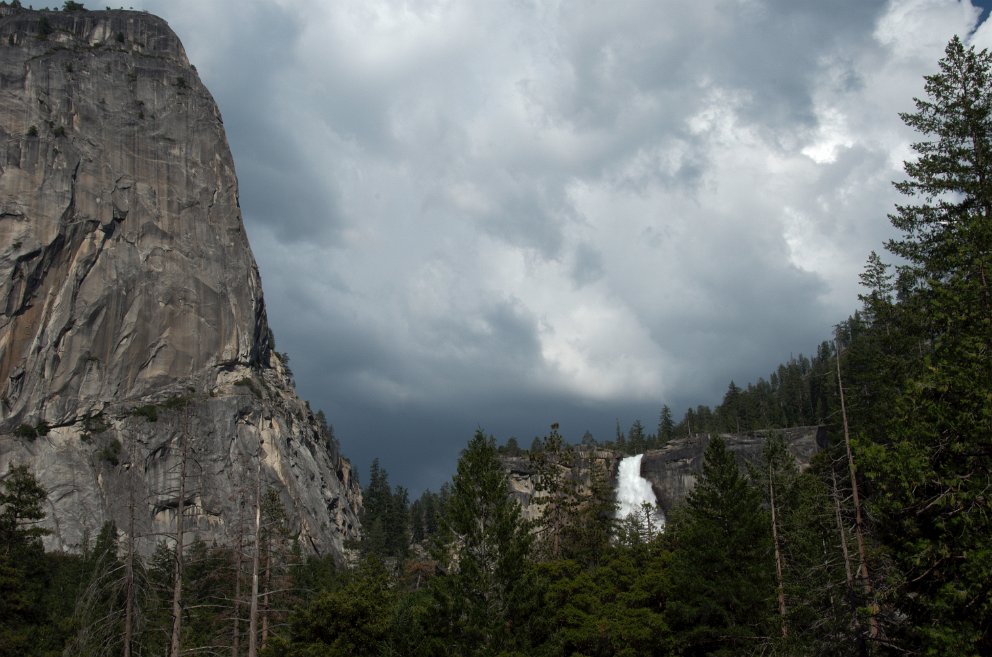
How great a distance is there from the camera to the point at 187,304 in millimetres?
97375

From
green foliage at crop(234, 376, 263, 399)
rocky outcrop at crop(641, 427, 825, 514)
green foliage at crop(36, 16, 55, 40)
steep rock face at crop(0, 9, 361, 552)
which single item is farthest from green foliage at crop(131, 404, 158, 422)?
rocky outcrop at crop(641, 427, 825, 514)

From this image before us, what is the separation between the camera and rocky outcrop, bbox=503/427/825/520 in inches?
3538

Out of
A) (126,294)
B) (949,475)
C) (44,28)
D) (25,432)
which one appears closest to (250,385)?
(126,294)

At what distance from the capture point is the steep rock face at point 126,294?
8356 cm

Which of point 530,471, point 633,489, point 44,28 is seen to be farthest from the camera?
point 530,471

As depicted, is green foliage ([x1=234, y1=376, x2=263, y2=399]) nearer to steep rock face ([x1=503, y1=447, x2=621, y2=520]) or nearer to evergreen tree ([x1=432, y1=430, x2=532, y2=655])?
steep rock face ([x1=503, y1=447, x2=621, y2=520])

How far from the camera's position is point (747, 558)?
30.0 metres

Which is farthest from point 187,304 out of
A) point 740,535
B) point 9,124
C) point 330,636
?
point 740,535

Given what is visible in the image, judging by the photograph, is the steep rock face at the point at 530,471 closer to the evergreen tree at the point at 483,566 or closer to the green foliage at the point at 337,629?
the evergreen tree at the point at 483,566

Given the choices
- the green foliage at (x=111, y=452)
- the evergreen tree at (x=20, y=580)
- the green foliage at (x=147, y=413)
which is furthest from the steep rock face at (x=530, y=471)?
the evergreen tree at (x=20, y=580)

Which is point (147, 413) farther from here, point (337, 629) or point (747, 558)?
point (747, 558)

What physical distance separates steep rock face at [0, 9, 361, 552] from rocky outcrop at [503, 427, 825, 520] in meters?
37.9

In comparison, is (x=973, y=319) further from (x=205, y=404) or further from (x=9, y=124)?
(x=9, y=124)

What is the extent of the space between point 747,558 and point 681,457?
70.1 meters
